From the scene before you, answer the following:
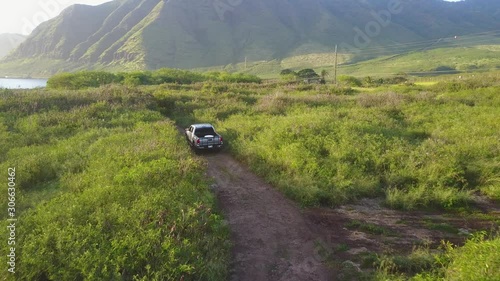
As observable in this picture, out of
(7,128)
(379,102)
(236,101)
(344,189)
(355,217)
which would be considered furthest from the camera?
(236,101)

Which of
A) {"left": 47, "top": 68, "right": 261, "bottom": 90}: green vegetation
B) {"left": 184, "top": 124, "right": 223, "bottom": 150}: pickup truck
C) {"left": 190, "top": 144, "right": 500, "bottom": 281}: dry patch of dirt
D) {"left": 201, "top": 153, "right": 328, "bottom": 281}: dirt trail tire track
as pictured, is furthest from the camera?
{"left": 47, "top": 68, "right": 261, "bottom": 90}: green vegetation

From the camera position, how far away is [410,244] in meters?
8.32

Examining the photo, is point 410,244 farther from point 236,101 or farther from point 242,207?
point 236,101

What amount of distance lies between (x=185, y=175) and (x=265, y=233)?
11.8 feet

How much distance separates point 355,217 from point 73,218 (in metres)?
8.67

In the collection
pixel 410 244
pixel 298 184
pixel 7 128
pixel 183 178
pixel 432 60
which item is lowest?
pixel 410 244

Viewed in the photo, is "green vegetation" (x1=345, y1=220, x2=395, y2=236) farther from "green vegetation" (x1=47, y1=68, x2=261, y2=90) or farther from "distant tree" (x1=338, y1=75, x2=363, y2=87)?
"distant tree" (x1=338, y1=75, x2=363, y2=87)

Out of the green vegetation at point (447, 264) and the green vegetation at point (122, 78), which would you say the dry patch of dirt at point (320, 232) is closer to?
the green vegetation at point (447, 264)

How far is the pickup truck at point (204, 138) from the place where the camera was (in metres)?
17.2

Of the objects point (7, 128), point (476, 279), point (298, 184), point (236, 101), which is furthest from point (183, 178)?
point (236, 101)

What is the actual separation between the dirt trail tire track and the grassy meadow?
2.00ft

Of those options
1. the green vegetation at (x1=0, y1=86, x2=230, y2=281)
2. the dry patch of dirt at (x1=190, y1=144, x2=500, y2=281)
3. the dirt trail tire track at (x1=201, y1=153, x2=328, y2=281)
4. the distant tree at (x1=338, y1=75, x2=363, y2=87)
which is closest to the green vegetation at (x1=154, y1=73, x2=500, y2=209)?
the dry patch of dirt at (x1=190, y1=144, x2=500, y2=281)

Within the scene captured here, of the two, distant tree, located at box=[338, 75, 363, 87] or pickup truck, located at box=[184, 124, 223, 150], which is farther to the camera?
distant tree, located at box=[338, 75, 363, 87]

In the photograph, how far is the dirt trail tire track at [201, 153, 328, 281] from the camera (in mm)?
7145
